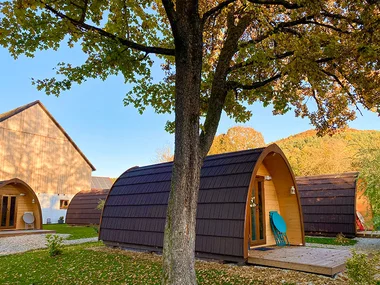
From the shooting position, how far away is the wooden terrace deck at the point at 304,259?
6480mm

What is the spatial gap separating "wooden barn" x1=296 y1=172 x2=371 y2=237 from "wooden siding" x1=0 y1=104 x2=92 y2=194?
23796 millimetres

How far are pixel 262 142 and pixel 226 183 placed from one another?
22289mm

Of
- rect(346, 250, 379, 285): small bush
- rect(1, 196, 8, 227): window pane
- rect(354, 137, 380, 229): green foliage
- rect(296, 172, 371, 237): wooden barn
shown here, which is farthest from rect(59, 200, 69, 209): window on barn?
rect(346, 250, 379, 285): small bush

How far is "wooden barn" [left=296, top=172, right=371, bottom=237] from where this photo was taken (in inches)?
537

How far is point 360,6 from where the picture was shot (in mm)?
6223

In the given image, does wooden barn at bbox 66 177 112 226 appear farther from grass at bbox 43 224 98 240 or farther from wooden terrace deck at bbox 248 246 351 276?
wooden terrace deck at bbox 248 246 351 276

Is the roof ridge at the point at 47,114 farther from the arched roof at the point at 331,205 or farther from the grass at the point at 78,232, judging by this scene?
the arched roof at the point at 331,205

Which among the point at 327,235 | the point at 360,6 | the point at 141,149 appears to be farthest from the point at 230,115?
the point at 141,149

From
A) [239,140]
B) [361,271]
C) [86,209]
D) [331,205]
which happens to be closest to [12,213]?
[86,209]

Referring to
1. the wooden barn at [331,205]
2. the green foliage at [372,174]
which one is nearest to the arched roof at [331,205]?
the wooden barn at [331,205]

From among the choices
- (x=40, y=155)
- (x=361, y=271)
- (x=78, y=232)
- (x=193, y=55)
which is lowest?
(x=78, y=232)

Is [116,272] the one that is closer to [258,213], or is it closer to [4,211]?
[258,213]

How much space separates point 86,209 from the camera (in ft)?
77.2

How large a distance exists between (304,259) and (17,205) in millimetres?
18453
